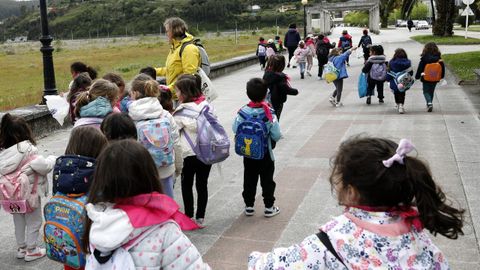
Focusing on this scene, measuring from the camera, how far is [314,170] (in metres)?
6.85

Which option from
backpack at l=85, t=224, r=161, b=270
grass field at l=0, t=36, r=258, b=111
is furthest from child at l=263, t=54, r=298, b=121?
grass field at l=0, t=36, r=258, b=111

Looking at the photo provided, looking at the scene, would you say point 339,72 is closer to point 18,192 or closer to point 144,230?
point 18,192

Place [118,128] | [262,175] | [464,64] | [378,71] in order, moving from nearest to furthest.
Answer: [118,128] → [262,175] → [378,71] → [464,64]

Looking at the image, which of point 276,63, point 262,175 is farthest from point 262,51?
point 262,175

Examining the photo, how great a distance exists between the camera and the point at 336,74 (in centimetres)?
1173

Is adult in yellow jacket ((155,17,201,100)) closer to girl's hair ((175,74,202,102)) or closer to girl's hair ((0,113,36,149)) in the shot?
girl's hair ((175,74,202,102))

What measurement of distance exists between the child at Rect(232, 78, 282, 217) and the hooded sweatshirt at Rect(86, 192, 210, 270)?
105 inches

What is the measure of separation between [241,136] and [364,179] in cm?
302

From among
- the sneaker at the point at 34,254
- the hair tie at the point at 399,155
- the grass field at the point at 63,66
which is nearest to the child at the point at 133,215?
the hair tie at the point at 399,155

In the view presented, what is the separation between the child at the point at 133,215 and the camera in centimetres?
237

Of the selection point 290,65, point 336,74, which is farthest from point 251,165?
point 290,65

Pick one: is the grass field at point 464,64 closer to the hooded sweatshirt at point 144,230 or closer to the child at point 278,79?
the child at point 278,79

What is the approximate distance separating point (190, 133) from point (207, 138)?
0.17 m

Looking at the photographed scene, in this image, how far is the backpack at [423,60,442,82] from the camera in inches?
407
